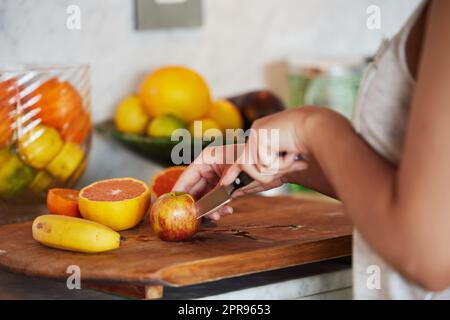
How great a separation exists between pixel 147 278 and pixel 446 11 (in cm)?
51

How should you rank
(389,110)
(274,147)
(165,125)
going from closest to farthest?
(389,110) → (274,147) → (165,125)

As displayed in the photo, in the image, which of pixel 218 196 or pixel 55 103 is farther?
pixel 55 103

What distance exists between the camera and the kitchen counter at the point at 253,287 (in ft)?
3.96

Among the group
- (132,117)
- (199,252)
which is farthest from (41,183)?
(199,252)

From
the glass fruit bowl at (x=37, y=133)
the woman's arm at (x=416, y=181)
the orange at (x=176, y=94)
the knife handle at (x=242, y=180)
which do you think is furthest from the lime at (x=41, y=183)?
the woman's arm at (x=416, y=181)

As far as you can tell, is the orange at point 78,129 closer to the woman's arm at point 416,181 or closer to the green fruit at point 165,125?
the green fruit at point 165,125

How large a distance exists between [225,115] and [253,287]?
67 cm

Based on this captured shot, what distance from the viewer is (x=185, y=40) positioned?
6.72 ft

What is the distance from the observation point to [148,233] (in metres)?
1.34

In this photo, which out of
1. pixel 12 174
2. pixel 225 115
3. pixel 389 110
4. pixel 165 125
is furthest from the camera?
pixel 225 115

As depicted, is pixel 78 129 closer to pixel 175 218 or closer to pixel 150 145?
pixel 150 145
